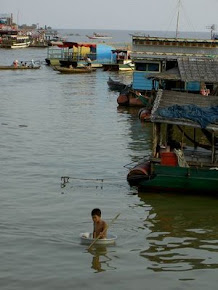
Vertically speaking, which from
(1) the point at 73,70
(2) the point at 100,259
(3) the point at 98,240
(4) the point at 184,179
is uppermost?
(1) the point at 73,70

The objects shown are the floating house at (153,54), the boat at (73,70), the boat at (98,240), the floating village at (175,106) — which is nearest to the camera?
the boat at (98,240)

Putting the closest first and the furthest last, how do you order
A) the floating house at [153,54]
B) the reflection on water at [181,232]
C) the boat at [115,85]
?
the reflection on water at [181,232] < the floating house at [153,54] < the boat at [115,85]

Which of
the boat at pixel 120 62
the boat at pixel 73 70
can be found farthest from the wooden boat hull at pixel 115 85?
the boat at pixel 120 62

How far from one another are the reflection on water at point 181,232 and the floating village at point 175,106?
44 cm

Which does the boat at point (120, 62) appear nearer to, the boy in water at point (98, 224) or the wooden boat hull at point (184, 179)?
the wooden boat hull at point (184, 179)

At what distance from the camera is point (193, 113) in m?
19.3

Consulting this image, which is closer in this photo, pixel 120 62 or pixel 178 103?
pixel 178 103

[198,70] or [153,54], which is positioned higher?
[153,54]

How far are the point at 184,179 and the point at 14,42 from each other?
320 ft

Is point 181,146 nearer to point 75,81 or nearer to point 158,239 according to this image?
point 158,239

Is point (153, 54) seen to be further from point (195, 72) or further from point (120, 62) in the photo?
point (120, 62)

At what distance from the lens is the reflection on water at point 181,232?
1482 cm

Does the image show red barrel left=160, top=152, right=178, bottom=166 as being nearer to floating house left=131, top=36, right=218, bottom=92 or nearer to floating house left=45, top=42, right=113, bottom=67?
floating house left=131, top=36, right=218, bottom=92

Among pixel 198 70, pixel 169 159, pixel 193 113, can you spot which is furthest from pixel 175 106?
pixel 198 70
